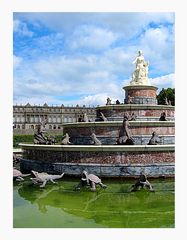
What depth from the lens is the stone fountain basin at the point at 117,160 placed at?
1183cm

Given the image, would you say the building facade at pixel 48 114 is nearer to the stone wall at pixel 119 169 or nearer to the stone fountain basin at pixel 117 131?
the stone fountain basin at pixel 117 131

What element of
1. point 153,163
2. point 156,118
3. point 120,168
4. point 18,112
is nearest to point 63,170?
point 120,168

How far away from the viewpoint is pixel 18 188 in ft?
36.6

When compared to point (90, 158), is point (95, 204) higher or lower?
lower

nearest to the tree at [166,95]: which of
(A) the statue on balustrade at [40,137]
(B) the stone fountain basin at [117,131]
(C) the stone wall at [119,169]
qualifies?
(B) the stone fountain basin at [117,131]

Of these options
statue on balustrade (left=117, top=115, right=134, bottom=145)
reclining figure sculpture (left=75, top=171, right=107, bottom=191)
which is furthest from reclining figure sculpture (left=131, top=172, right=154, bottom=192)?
statue on balustrade (left=117, top=115, right=134, bottom=145)

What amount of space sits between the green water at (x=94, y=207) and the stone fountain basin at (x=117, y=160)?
0.63 metres

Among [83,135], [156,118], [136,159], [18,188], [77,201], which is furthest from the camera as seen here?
[156,118]

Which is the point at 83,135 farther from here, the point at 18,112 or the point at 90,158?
the point at 18,112

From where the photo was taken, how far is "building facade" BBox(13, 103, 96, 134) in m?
94.8

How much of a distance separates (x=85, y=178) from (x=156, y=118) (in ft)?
28.0

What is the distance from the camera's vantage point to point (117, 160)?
12.0 meters

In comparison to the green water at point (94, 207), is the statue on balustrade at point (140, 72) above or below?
above

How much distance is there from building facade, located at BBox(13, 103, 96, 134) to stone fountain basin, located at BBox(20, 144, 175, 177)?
81.7 meters
